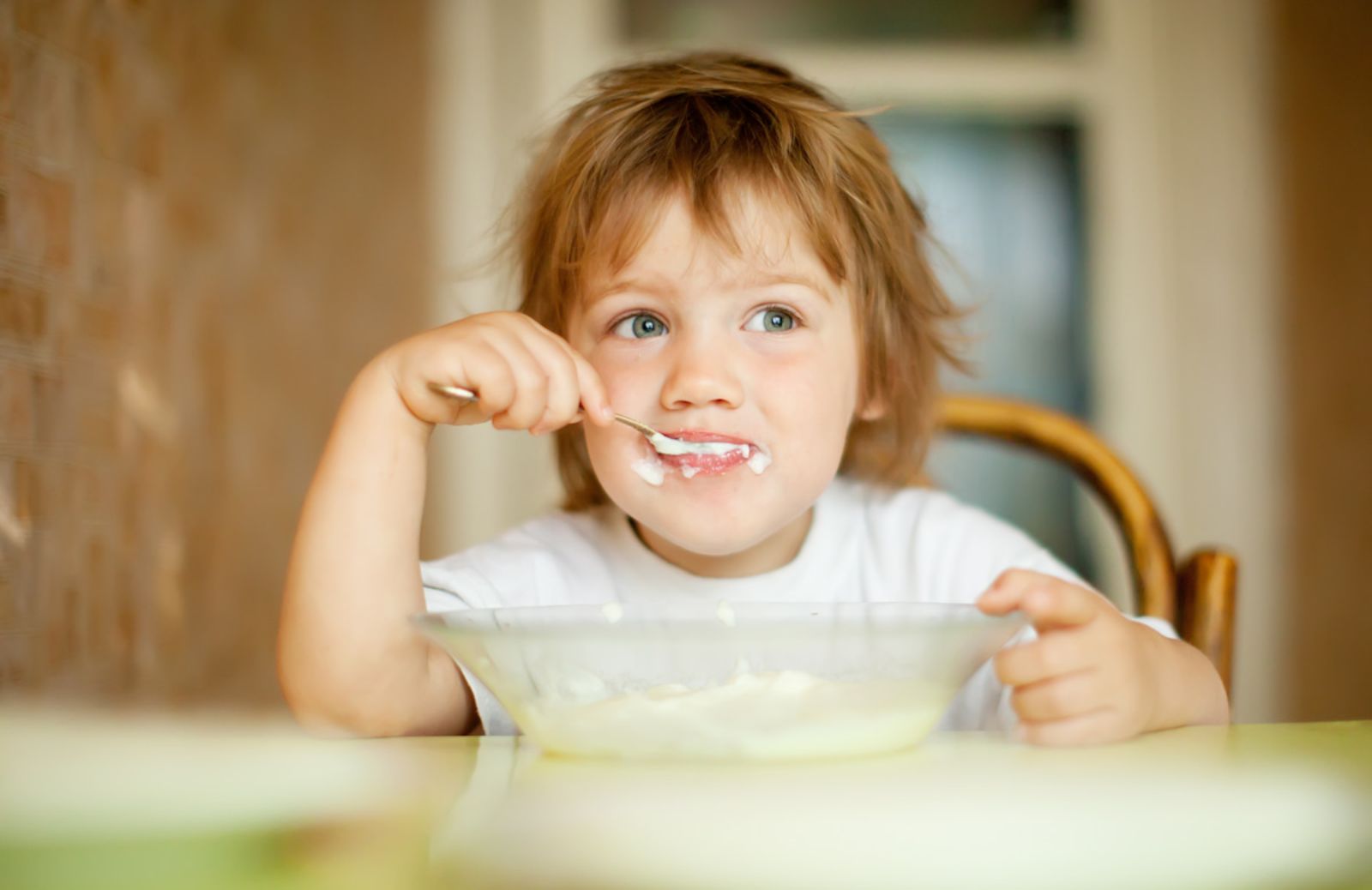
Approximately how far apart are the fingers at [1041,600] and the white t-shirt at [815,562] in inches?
13.8

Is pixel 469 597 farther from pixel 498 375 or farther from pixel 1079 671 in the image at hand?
pixel 1079 671

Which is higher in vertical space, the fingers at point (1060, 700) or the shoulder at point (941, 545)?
the fingers at point (1060, 700)

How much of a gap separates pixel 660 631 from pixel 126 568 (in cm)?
70

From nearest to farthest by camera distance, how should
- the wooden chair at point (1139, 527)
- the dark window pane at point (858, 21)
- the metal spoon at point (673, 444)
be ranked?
the metal spoon at point (673, 444), the wooden chair at point (1139, 527), the dark window pane at point (858, 21)

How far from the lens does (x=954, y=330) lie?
133 centimetres

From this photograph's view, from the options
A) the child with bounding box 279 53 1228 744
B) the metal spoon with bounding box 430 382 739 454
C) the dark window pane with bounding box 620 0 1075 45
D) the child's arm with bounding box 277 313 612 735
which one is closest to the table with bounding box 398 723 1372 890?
the child with bounding box 279 53 1228 744

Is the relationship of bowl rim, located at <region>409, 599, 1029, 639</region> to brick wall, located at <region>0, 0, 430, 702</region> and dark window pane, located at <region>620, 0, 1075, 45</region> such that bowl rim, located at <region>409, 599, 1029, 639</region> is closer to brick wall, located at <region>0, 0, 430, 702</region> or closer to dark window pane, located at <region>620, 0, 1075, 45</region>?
brick wall, located at <region>0, 0, 430, 702</region>

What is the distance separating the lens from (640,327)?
87 centimetres

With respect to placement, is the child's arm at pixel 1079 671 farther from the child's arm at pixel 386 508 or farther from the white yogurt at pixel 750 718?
the child's arm at pixel 386 508

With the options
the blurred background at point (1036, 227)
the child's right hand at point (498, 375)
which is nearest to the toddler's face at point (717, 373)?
the child's right hand at point (498, 375)

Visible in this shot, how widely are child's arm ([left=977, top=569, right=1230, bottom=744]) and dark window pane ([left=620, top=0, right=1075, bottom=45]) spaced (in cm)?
214

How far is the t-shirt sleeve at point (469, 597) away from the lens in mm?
792

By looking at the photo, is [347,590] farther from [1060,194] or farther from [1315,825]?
[1060,194]

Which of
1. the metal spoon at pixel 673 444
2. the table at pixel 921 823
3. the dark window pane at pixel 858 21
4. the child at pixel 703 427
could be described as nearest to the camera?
the table at pixel 921 823
